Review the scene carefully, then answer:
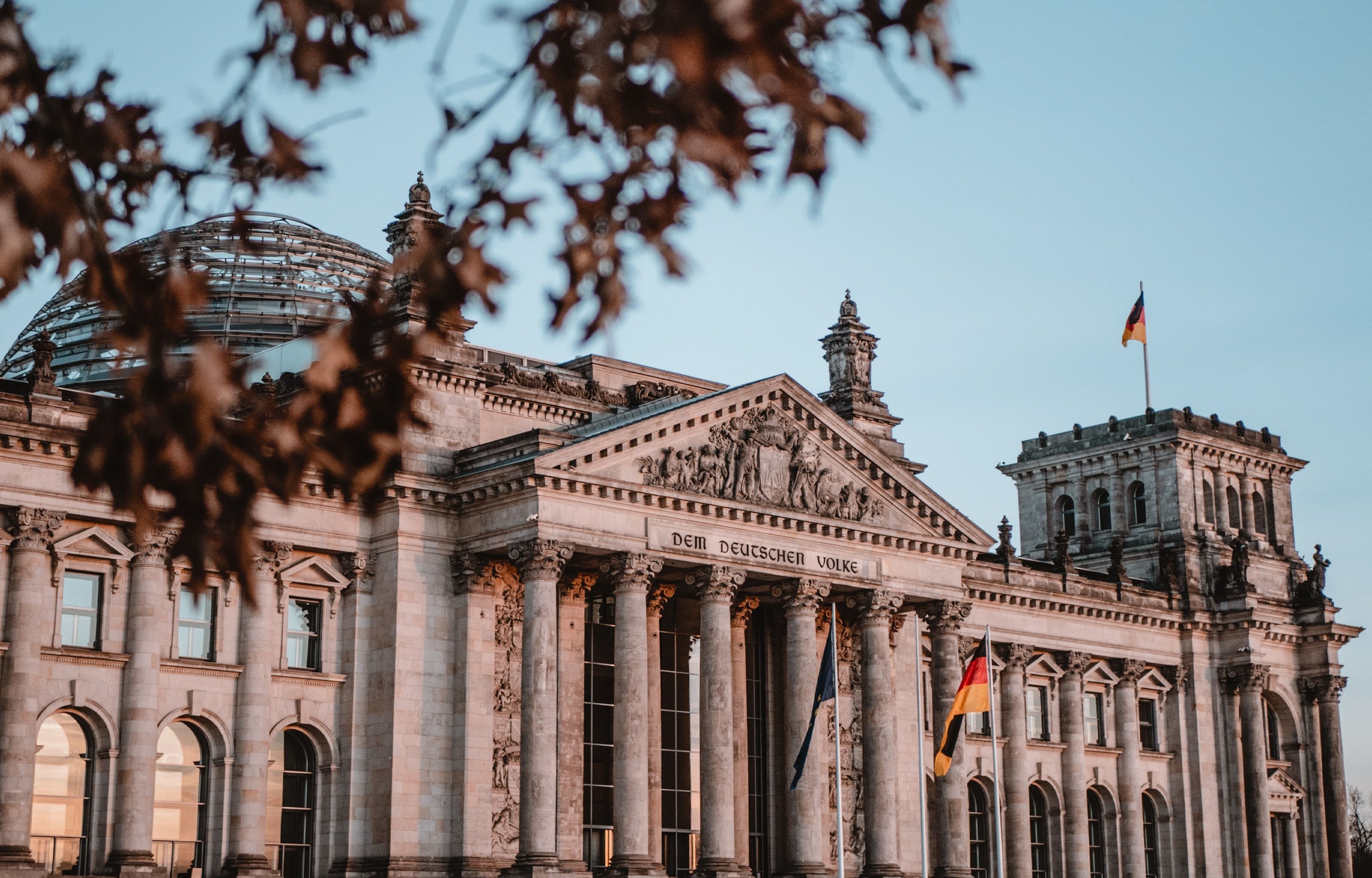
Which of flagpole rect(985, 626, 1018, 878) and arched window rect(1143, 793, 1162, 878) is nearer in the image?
flagpole rect(985, 626, 1018, 878)

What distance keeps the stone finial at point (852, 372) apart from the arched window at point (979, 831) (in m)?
13.3

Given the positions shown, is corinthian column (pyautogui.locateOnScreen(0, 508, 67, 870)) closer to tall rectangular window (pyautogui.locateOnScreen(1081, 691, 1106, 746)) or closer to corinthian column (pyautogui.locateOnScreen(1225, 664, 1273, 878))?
tall rectangular window (pyautogui.locateOnScreen(1081, 691, 1106, 746))

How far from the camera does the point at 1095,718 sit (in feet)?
222

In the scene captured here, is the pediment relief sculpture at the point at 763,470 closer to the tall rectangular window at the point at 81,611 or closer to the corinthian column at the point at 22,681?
the tall rectangular window at the point at 81,611

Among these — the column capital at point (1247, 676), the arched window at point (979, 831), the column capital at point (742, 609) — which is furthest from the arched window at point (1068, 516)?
the column capital at point (742, 609)

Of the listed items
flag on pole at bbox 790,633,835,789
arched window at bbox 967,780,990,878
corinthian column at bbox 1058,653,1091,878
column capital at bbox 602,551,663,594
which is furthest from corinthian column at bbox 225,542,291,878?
corinthian column at bbox 1058,653,1091,878

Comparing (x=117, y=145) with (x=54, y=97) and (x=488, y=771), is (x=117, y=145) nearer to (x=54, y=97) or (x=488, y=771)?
(x=54, y=97)

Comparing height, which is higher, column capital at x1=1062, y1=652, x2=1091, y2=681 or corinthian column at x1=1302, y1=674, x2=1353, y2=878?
column capital at x1=1062, y1=652, x2=1091, y2=681

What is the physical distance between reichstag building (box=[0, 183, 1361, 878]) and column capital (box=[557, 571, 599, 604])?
0.24ft

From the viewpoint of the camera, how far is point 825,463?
51719 millimetres

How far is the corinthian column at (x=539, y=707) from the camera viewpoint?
44.3m

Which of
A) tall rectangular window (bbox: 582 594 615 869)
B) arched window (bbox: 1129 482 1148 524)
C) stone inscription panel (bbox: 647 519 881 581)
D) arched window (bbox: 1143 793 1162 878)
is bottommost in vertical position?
arched window (bbox: 1143 793 1162 878)

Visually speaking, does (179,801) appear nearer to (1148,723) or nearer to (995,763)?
(995,763)

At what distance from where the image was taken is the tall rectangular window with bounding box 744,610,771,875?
173 ft
